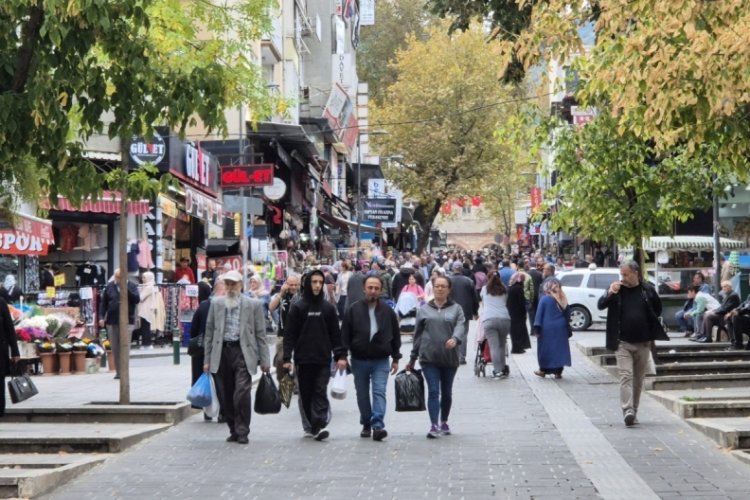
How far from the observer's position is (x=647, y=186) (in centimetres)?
→ 2159

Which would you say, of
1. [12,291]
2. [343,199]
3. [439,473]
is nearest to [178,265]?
[12,291]

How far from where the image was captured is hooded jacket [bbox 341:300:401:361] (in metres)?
14.0

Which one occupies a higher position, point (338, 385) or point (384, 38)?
point (384, 38)

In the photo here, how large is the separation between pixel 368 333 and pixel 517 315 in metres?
10.2

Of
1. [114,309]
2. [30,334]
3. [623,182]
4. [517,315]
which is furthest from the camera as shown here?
[517,315]

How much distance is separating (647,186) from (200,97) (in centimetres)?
1064

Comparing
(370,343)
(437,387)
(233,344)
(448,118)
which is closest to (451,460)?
(437,387)

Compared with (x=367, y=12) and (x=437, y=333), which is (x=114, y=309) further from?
(x=367, y=12)

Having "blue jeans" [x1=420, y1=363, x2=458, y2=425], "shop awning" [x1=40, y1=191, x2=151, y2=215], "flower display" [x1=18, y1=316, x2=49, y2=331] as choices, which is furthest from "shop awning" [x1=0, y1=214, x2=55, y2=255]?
"blue jeans" [x1=420, y1=363, x2=458, y2=425]

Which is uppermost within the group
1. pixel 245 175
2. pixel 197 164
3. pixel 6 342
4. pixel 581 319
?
pixel 197 164

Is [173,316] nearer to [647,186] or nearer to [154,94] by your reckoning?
[647,186]

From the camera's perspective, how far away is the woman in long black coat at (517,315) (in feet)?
77.9

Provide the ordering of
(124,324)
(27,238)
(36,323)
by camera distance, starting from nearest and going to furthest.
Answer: (124,324), (27,238), (36,323)

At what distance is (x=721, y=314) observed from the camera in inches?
1057
